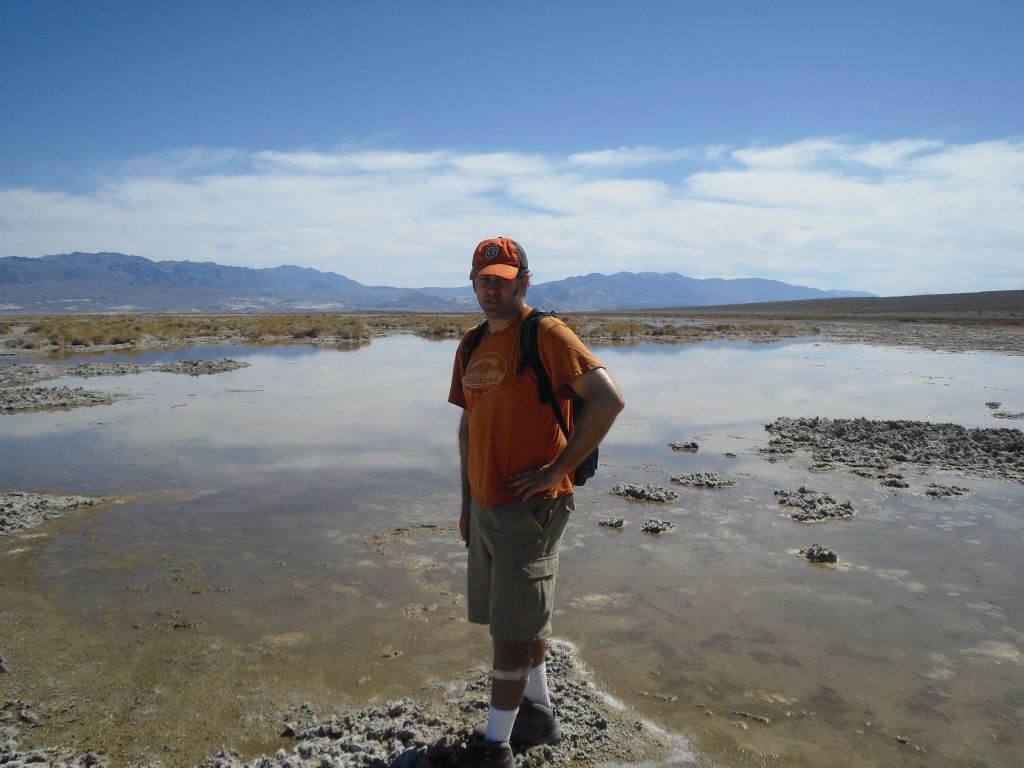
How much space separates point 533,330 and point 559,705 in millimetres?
2017

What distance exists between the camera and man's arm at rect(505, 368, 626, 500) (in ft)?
9.53

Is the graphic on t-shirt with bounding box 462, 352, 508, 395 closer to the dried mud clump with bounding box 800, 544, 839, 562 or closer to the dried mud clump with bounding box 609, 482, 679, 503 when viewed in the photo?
the dried mud clump with bounding box 800, 544, 839, 562

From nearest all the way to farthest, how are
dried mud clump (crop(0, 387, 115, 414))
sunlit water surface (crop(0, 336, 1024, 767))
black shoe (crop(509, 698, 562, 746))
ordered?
1. black shoe (crop(509, 698, 562, 746))
2. sunlit water surface (crop(0, 336, 1024, 767))
3. dried mud clump (crop(0, 387, 115, 414))

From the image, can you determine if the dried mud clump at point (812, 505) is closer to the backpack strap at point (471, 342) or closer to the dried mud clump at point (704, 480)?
the dried mud clump at point (704, 480)

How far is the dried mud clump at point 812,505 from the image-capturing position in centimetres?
689

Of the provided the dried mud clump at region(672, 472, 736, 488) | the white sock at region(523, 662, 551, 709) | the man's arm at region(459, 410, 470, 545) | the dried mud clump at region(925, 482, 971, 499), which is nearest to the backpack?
the man's arm at region(459, 410, 470, 545)

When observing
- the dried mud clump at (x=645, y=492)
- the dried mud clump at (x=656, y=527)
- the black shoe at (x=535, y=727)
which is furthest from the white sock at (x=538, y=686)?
the dried mud clump at (x=645, y=492)

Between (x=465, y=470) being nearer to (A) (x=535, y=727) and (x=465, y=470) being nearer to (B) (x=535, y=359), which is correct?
(B) (x=535, y=359)

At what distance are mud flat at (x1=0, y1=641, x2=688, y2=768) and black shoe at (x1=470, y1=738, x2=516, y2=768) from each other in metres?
0.06

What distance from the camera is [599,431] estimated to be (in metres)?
2.91

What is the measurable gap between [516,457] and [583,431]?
318 millimetres

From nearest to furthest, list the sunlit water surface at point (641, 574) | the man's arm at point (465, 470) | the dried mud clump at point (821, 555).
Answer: the man's arm at point (465, 470)
the sunlit water surface at point (641, 574)
the dried mud clump at point (821, 555)

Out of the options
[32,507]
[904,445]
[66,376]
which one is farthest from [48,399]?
[904,445]

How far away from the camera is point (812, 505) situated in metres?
7.20
